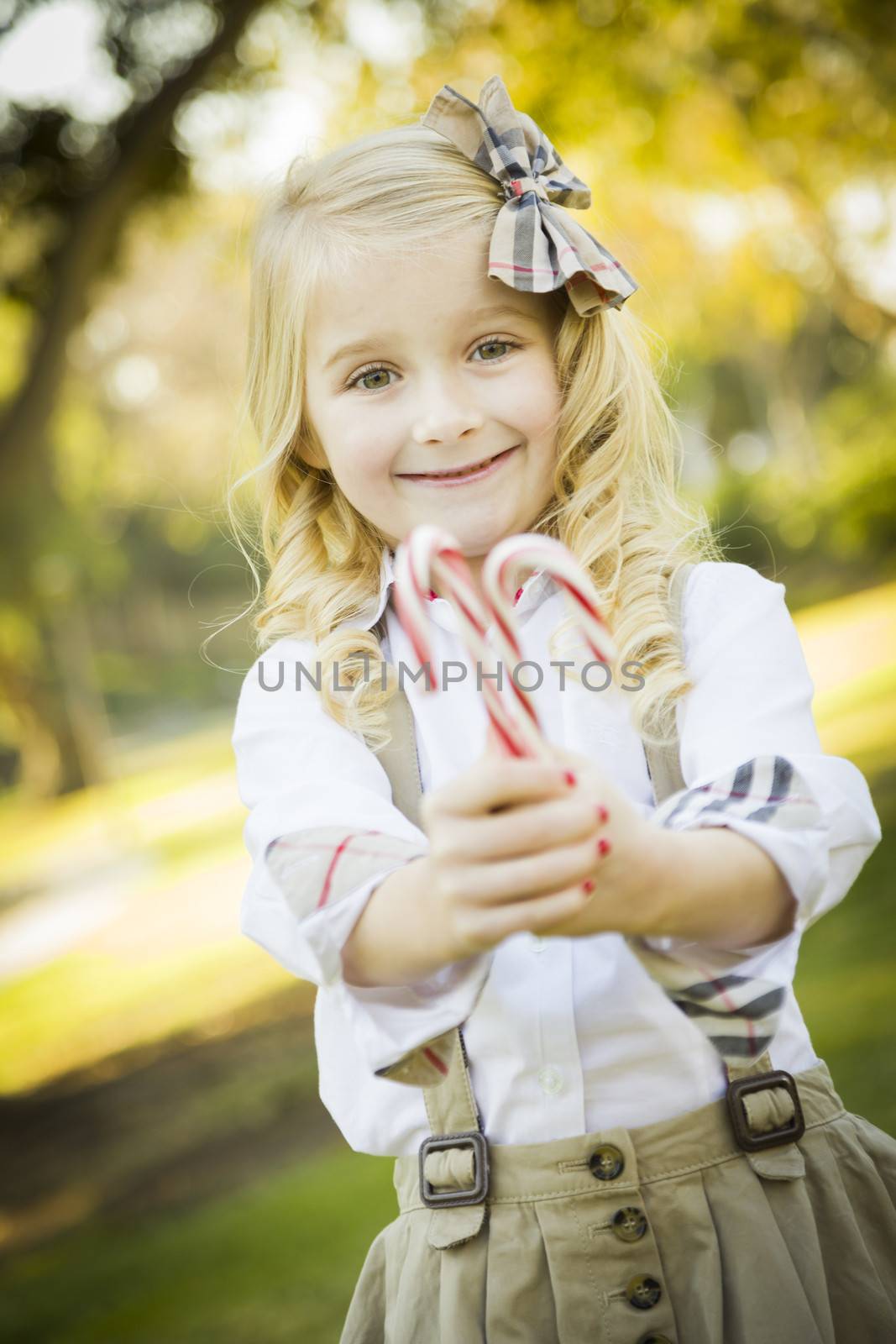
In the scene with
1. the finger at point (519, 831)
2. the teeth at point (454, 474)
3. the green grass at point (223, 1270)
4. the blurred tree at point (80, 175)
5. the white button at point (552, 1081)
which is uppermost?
the blurred tree at point (80, 175)

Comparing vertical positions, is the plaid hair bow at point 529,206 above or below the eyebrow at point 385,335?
above

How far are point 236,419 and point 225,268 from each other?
16.3ft

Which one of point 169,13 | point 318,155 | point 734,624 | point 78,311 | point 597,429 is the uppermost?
point 169,13

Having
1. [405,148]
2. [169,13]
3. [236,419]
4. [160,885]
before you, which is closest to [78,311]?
[169,13]

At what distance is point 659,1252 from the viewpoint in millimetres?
1512

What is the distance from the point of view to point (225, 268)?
670 cm

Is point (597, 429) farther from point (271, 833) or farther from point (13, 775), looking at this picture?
point (13, 775)

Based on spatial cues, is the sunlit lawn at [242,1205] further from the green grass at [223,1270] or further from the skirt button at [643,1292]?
the skirt button at [643,1292]

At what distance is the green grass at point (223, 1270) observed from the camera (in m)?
4.00

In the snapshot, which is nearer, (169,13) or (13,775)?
(169,13)

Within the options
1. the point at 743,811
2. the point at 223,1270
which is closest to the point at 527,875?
the point at 743,811

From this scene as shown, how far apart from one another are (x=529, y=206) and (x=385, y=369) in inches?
11.8

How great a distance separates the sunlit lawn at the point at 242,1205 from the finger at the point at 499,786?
331 centimetres

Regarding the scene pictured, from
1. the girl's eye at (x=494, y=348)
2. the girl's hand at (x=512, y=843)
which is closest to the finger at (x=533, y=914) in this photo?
the girl's hand at (x=512, y=843)
